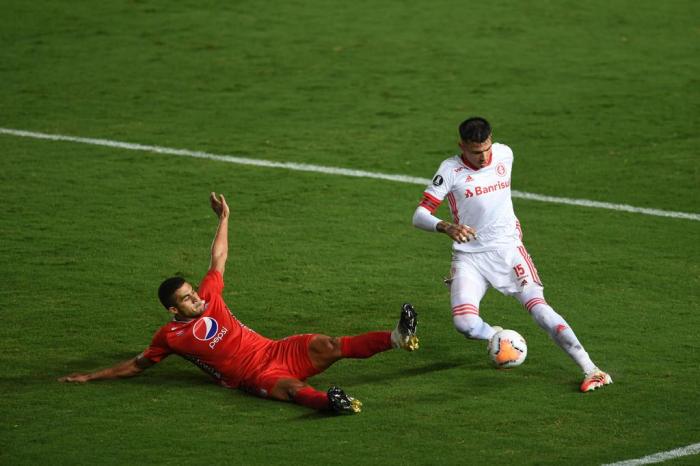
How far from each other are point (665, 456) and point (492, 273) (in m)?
2.18

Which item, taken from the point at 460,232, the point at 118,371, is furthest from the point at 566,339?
the point at 118,371

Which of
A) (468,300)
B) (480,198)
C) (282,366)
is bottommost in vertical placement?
(282,366)

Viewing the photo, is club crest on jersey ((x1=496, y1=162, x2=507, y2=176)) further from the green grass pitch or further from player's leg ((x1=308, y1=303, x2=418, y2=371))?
player's leg ((x1=308, y1=303, x2=418, y2=371))

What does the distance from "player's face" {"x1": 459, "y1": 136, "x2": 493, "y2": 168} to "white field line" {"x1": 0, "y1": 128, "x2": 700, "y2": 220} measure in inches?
157

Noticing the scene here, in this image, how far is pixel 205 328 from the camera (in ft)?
28.9

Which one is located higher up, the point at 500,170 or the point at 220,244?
the point at 500,170

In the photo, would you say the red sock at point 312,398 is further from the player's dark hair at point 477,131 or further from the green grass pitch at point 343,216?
the player's dark hair at point 477,131

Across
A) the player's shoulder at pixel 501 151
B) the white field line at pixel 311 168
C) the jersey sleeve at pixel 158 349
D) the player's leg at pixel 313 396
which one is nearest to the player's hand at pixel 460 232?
the player's shoulder at pixel 501 151

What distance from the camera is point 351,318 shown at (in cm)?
1029

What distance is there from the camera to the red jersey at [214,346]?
8781 mm

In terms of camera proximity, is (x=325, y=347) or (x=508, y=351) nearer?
(x=325, y=347)

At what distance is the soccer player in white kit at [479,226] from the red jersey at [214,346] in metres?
1.48

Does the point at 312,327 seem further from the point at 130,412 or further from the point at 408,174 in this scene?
the point at 408,174

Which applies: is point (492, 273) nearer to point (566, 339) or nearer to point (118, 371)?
point (566, 339)
